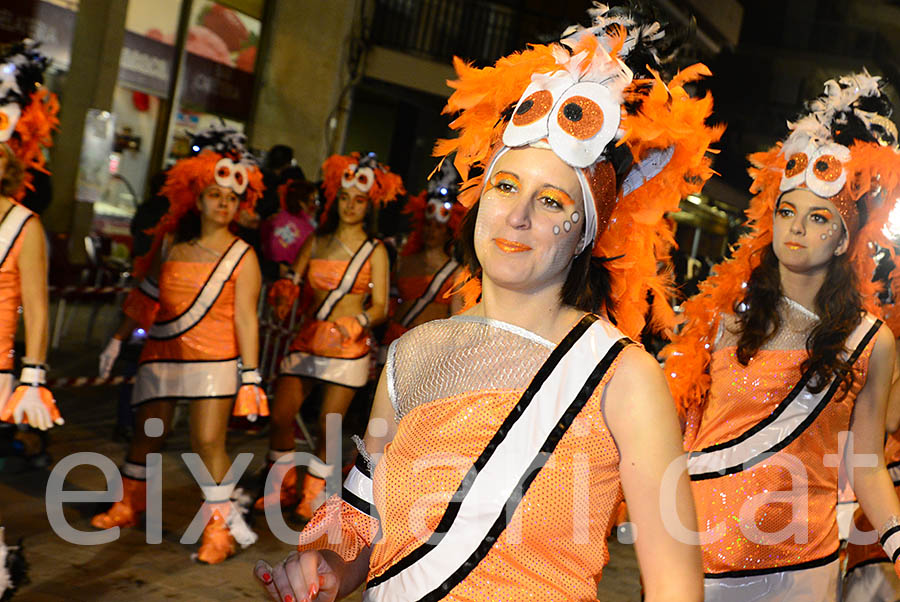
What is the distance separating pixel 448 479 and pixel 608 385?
370mm

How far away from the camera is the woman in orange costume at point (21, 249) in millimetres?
4402

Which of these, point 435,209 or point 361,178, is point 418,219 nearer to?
point 435,209

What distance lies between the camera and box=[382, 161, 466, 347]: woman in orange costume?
831 centimetres

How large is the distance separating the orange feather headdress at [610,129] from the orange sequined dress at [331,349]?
13.9 ft

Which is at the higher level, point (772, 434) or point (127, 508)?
point (772, 434)

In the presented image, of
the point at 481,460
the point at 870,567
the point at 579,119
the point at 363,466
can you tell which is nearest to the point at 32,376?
the point at 363,466

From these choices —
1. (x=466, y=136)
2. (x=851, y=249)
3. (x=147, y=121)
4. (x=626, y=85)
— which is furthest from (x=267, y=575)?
(x=147, y=121)

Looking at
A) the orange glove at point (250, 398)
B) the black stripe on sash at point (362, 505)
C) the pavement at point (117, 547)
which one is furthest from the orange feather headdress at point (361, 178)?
the black stripe on sash at point (362, 505)

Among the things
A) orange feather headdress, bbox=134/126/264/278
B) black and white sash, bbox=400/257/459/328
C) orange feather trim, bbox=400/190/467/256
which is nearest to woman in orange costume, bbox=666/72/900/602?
orange feather headdress, bbox=134/126/264/278

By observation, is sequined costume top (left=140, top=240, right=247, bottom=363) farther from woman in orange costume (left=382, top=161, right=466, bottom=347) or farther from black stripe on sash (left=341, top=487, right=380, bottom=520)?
black stripe on sash (left=341, top=487, right=380, bottom=520)

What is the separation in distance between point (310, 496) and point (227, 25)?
10520 millimetres

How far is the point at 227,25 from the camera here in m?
15.3

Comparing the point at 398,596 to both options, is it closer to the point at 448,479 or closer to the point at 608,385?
the point at 448,479

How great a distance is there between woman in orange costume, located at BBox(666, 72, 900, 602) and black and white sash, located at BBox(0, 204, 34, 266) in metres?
2.79
